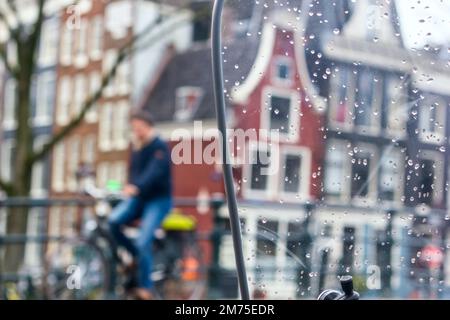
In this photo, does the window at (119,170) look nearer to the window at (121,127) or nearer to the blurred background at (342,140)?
the window at (121,127)

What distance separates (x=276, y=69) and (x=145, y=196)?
417cm

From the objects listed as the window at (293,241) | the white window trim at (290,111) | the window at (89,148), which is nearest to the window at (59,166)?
the window at (89,148)

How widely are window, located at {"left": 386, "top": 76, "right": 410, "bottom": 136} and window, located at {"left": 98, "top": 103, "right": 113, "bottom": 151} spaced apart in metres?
17.8

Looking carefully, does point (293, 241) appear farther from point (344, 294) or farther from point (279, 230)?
point (344, 294)

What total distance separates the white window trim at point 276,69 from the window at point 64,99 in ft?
51.5

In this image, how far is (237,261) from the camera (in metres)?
0.96

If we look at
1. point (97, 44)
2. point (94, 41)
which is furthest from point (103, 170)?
point (97, 44)

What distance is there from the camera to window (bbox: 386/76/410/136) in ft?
3.18

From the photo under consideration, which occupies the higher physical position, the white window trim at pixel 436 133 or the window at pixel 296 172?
the white window trim at pixel 436 133

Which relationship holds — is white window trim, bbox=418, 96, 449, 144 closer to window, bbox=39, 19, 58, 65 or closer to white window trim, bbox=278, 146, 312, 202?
white window trim, bbox=278, 146, 312, 202

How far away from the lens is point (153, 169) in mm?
4883

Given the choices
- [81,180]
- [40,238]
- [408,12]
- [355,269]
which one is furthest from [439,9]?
[81,180]

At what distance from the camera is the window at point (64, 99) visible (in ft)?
54.9
